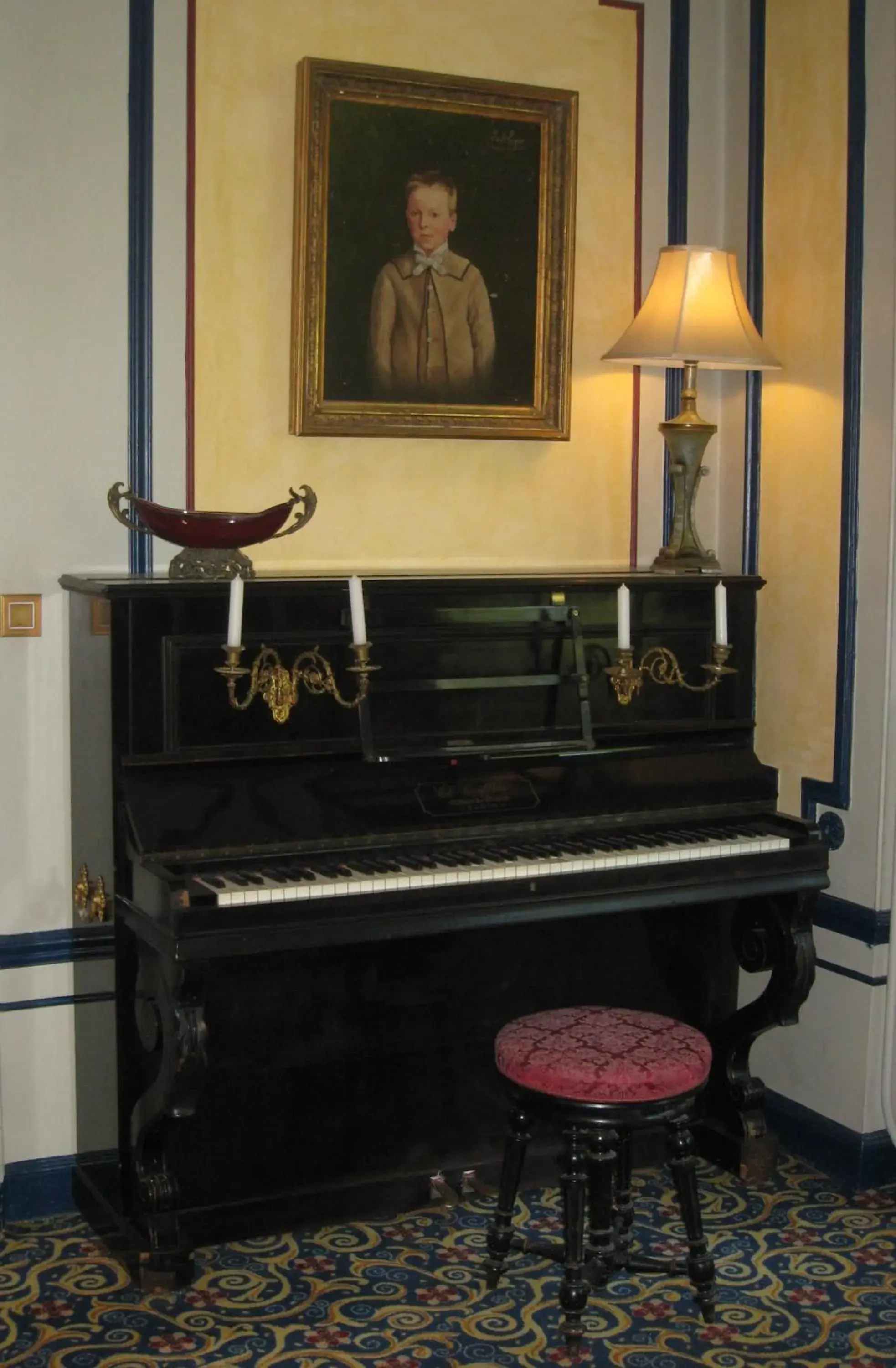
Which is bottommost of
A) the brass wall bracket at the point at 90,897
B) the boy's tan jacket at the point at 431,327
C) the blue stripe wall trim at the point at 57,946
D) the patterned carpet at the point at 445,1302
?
the patterned carpet at the point at 445,1302

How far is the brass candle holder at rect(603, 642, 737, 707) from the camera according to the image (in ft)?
11.1

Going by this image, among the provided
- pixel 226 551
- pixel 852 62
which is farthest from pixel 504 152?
pixel 226 551

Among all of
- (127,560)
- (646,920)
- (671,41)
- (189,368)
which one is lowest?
(646,920)

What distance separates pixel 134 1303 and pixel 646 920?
1.33m

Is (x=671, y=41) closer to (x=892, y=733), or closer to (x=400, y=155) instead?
(x=400, y=155)

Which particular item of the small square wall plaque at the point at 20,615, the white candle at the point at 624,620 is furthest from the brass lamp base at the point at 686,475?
the small square wall plaque at the point at 20,615

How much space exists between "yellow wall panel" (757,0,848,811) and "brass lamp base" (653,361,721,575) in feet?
0.66

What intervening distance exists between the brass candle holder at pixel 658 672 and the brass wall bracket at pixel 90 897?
1130mm

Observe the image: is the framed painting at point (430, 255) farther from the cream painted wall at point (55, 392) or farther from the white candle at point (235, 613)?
the white candle at point (235, 613)

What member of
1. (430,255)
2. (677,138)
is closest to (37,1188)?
(430,255)

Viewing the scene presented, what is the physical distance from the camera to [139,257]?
3342 mm

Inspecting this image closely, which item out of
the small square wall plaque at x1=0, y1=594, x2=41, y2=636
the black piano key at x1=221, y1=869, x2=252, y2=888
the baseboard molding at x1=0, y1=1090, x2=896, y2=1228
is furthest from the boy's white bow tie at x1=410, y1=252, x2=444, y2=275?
the baseboard molding at x1=0, y1=1090, x2=896, y2=1228

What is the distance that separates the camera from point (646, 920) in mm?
3576

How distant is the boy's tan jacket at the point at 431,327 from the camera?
356 centimetres
